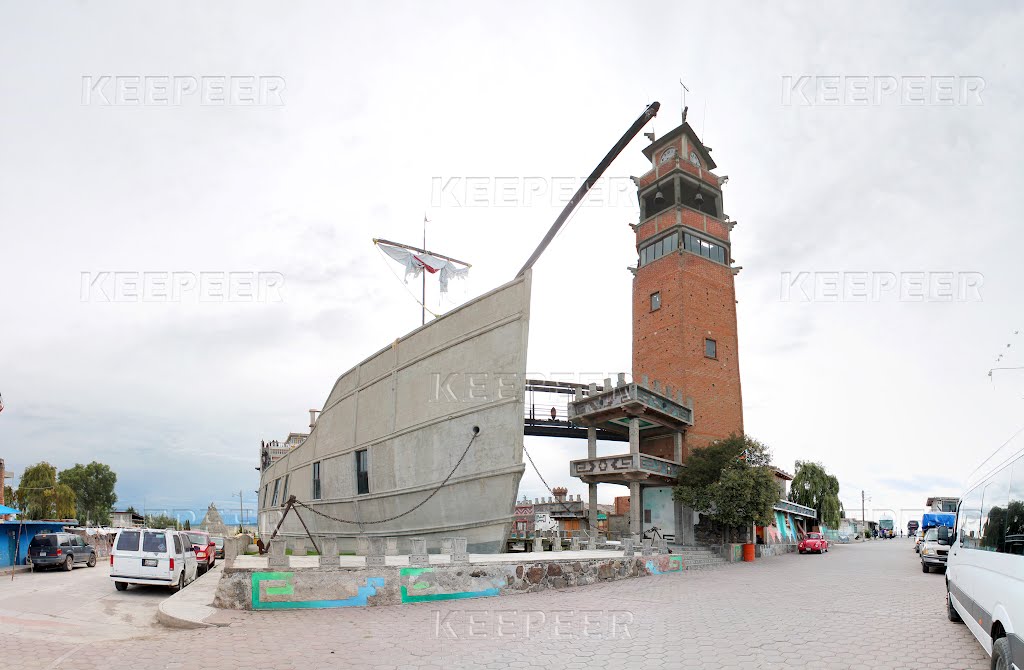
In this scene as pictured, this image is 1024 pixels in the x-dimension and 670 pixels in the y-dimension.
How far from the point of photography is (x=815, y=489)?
2074 inches

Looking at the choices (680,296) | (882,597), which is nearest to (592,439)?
(680,296)

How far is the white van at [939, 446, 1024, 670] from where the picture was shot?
4633 millimetres

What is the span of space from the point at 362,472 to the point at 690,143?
29.9 metres

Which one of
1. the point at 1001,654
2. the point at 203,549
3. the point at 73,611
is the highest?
the point at 1001,654

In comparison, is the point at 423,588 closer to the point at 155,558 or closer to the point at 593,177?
the point at 155,558

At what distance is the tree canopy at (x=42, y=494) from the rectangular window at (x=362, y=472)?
44385mm

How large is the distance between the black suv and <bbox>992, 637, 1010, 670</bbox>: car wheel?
24980mm

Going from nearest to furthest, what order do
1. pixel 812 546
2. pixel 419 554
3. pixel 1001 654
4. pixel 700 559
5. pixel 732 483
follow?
pixel 1001 654
pixel 419 554
pixel 700 559
pixel 732 483
pixel 812 546

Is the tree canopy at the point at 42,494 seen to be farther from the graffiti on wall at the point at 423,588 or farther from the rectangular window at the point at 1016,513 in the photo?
the rectangular window at the point at 1016,513

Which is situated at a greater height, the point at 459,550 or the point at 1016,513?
the point at 1016,513

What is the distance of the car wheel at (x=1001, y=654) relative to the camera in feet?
15.2

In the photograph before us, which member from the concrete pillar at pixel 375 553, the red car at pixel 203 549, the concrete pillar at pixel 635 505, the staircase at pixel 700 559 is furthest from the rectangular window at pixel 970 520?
the concrete pillar at pixel 635 505

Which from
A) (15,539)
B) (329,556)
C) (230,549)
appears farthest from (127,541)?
(15,539)

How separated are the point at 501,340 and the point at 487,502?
3.89m
